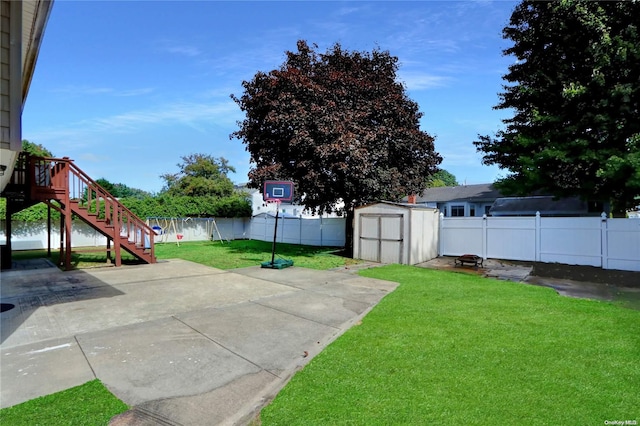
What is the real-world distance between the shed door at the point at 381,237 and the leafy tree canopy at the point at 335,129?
5.48 ft

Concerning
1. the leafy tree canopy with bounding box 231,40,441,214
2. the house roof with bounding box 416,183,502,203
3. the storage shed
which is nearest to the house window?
the house roof with bounding box 416,183,502,203

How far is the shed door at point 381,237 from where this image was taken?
1165 centimetres

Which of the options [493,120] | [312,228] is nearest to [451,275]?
[493,120]

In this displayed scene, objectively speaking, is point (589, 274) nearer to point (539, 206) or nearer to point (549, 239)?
point (549, 239)

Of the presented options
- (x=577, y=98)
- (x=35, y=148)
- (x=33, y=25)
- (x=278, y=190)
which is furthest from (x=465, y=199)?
(x=35, y=148)

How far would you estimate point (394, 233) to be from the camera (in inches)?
Answer: 463

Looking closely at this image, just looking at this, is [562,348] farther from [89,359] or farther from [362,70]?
[362,70]

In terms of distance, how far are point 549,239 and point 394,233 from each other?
531 centimetres

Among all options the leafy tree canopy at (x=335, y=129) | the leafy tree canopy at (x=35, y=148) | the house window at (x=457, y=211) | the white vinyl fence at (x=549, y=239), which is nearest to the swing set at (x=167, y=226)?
the leafy tree canopy at (x=335, y=129)

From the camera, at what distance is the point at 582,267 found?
34.7ft

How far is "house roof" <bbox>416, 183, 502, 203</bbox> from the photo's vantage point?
1046 inches

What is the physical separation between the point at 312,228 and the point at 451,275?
10971 mm

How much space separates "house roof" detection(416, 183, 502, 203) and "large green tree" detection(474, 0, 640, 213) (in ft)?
43.6

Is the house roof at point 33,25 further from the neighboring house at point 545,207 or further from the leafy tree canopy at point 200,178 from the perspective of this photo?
the leafy tree canopy at point 200,178
